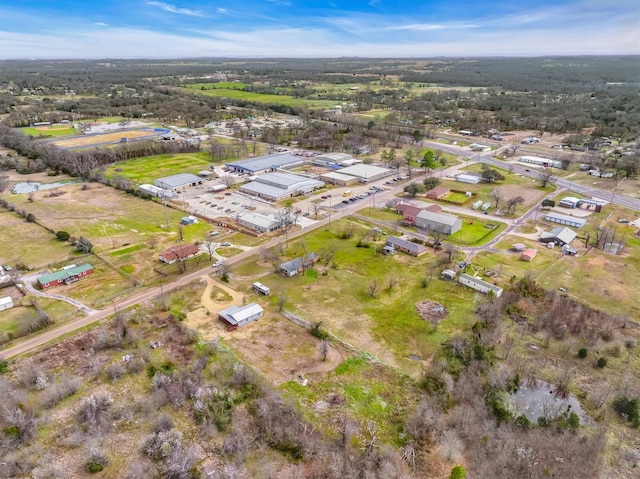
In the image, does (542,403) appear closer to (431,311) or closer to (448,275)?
(431,311)

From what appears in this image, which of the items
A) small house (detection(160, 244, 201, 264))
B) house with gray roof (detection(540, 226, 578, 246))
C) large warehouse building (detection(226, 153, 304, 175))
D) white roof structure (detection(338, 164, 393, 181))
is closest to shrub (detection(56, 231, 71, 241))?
small house (detection(160, 244, 201, 264))

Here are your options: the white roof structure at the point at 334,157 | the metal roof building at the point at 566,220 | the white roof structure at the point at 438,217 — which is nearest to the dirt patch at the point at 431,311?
the white roof structure at the point at 438,217

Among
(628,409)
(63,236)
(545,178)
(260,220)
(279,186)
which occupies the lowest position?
(628,409)

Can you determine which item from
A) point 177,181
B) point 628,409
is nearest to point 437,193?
point 628,409

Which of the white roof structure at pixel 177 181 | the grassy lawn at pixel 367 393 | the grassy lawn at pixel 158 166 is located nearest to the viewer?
the grassy lawn at pixel 367 393

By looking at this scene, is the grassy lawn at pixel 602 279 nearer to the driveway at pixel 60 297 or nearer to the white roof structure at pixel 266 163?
the driveway at pixel 60 297

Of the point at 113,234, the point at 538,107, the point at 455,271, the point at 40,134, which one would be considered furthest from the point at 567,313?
the point at 538,107
